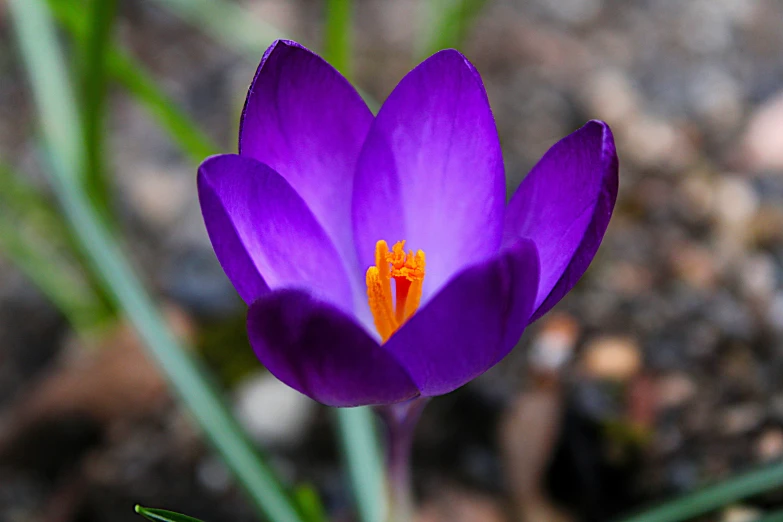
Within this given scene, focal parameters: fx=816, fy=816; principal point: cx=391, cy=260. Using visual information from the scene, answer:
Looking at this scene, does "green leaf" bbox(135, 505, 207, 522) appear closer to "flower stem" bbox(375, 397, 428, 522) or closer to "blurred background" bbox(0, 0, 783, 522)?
"flower stem" bbox(375, 397, 428, 522)

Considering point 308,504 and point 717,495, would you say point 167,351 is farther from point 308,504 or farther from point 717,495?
point 717,495

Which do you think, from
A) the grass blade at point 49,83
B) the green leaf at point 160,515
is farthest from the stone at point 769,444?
the grass blade at point 49,83

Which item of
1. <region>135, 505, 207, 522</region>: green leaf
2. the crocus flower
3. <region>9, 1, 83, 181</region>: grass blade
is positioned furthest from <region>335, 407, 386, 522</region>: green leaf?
<region>9, 1, 83, 181</region>: grass blade

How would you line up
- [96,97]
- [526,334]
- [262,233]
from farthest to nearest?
[526,334], [96,97], [262,233]

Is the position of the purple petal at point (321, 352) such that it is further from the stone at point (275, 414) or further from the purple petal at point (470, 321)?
the stone at point (275, 414)

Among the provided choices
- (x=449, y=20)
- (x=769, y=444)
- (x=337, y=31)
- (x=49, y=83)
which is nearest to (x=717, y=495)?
(x=769, y=444)

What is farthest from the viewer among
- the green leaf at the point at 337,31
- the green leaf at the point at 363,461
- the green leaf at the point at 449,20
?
the green leaf at the point at 449,20

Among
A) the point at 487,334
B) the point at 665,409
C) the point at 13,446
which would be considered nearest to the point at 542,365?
the point at 665,409
